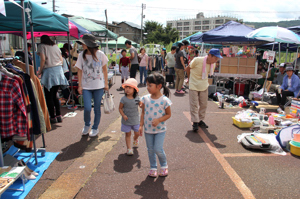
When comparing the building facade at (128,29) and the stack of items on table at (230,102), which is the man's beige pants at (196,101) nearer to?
the stack of items on table at (230,102)

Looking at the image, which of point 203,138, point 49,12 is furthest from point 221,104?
point 49,12

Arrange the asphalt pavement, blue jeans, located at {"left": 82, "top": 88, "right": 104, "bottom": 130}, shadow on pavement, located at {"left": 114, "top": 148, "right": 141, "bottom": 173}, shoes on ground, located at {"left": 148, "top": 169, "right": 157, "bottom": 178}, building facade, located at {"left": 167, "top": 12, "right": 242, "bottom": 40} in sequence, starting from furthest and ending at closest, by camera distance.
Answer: building facade, located at {"left": 167, "top": 12, "right": 242, "bottom": 40} → blue jeans, located at {"left": 82, "top": 88, "right": 104, "bottom": 130} → shadow on pavement, located at {"left": 114, "top": 148, "right": 141, "bottom": 173} → shoes on ground, located at {"left": 148, "top": 169, "right": 157, "bottom": 178} → the asphalt pavement

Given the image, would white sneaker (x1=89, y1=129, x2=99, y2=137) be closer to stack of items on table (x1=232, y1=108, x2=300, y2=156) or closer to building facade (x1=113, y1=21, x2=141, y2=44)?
stack of items on table (x1=232, y1=108, x2=300, y2=156)

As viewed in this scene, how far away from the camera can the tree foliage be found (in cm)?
7275

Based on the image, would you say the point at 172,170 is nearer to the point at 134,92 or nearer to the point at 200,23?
the point at 134,92

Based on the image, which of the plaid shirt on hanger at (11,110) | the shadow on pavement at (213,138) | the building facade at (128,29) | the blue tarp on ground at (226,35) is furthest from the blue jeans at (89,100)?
the building facade at (128,29)

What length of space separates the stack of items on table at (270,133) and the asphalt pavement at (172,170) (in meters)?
0.17

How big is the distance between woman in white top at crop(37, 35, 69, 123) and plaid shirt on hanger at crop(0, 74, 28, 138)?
259 centimetres

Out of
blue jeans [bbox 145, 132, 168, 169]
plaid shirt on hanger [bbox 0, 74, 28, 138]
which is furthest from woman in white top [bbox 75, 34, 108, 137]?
blue jeans [bbox 145, 132, 168, 169]

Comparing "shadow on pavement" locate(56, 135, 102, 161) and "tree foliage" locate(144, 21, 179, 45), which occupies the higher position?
"tree foliage" locate(144, 21, 179, 45)

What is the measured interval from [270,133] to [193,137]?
5.53 ft

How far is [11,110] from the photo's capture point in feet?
9.02

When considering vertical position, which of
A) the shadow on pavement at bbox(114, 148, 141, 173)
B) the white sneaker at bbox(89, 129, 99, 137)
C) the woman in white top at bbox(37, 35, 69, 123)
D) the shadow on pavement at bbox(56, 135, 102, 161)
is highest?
the woman in white top at bbox(37, 35, 69, 123)

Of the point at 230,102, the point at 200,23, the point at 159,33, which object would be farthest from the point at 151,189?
the point at 200,23
